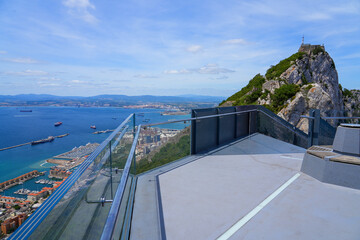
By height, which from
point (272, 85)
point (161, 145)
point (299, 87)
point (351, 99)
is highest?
point (272, 85)

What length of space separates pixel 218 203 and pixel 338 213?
58.6 inches

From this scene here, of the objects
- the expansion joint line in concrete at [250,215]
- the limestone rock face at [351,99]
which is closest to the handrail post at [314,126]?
the expansion joint line in concrete at [250,215]

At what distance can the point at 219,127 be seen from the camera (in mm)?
6281

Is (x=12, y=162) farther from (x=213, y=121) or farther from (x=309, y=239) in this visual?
(x=309, y=239)

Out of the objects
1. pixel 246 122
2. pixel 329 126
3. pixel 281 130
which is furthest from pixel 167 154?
pixel 329 126

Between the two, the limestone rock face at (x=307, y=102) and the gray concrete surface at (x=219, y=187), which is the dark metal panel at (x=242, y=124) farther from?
the limestone rock face at (x=307, y=102)

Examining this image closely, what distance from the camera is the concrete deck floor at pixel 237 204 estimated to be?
243 centimetres

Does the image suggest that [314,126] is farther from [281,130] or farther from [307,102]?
[307,102]

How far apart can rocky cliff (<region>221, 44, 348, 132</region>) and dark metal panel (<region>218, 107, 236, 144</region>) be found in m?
22.0

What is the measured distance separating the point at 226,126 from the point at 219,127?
0.47 metres

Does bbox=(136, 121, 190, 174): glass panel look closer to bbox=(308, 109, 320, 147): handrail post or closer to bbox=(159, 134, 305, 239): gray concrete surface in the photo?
bbox=(159, 134, 305, 239): gray concrete surface

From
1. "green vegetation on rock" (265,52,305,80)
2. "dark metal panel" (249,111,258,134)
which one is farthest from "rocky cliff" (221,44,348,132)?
"dark metal panel" (249,111,258,134)

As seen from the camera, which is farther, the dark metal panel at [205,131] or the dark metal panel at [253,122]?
the dark metal panel at [253,122]

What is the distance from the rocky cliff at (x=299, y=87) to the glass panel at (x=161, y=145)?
24.3 meters
